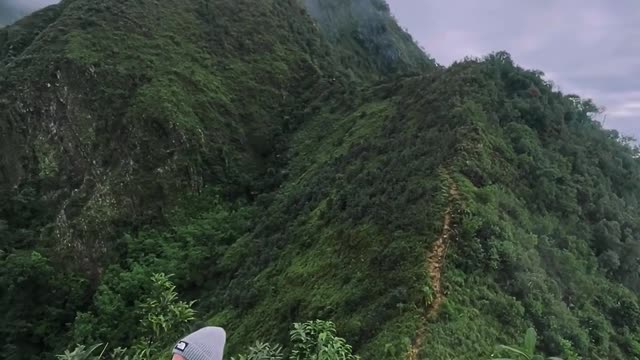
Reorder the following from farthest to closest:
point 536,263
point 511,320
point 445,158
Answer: point 445,158
point 536,263
point 511,320

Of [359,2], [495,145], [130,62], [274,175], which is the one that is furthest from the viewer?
[359,2]

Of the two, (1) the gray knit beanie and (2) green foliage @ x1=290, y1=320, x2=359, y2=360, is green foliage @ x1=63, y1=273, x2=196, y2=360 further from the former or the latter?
(1) the gray knit beanie

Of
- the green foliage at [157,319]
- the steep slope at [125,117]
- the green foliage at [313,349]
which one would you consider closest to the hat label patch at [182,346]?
the green foliage at [313,349]

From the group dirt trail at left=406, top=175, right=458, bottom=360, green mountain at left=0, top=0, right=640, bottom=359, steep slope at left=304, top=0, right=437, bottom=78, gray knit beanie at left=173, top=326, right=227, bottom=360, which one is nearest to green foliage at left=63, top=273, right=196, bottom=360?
green mountain at left=0, top=0, right=640, bottom=359

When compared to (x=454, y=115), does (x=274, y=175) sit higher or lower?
lower

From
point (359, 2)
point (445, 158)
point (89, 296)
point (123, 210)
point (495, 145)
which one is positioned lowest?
point (89, 296)

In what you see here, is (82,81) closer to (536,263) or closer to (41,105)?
(41,105)

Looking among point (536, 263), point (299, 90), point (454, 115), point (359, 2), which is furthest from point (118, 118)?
point (359, 2)
